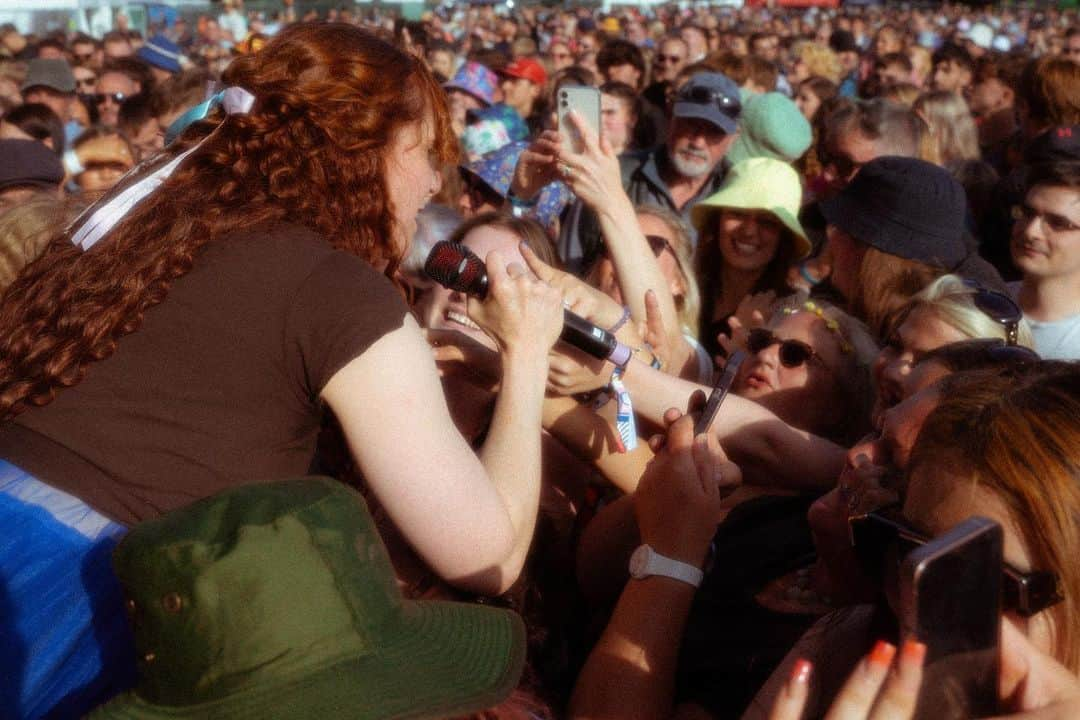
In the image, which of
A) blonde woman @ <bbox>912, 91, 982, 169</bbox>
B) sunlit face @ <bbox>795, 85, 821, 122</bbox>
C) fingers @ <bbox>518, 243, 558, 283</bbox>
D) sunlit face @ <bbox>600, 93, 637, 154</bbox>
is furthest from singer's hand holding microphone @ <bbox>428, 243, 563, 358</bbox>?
sunlit face @ <bbox>795, 85, 821, 122</bbox>

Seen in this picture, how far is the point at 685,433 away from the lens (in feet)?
6.01

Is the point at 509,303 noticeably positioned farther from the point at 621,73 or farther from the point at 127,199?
the point at 621,73

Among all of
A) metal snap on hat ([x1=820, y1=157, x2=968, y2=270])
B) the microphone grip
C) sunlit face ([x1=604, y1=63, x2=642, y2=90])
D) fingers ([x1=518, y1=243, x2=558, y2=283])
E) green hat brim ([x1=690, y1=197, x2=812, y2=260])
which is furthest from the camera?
sunlit face ([x1=604, y1=63, x2=642, y2=90])

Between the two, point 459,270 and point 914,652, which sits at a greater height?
point 914,652

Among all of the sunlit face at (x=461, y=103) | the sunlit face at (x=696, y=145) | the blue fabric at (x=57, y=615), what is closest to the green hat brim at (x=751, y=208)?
the sunlit face at (x=696, y=145)

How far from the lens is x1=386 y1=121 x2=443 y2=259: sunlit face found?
1.67 m

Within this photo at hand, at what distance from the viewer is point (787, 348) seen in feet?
8.12

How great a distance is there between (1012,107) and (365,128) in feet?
19.5

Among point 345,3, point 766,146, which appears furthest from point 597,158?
point 345,3

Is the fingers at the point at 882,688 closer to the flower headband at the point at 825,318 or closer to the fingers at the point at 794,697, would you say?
the fingers at the point at 794,697

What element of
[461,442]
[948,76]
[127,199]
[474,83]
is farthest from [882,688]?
[948,76]

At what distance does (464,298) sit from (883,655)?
1.66 m

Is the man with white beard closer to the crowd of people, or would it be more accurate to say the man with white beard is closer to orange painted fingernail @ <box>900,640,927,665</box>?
the crowd of people

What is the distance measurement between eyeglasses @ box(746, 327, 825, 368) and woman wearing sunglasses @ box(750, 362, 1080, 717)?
1.15 m
